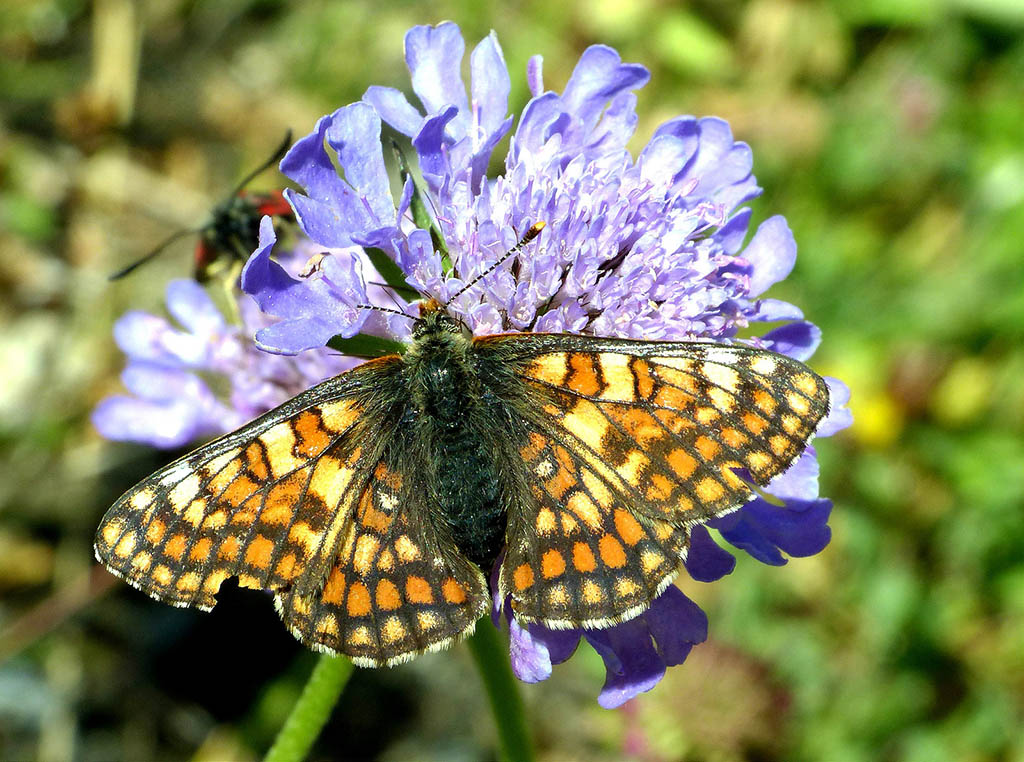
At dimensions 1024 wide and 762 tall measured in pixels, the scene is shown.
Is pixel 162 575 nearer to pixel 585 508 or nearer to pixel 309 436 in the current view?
pixel 309 436

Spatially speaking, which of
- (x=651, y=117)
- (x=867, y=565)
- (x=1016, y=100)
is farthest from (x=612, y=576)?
(x=1016, y=100)

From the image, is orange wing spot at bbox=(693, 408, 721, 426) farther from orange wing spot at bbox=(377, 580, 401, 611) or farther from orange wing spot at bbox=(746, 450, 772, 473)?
orange wing spot at bbox=(377, 580, 401, 611)

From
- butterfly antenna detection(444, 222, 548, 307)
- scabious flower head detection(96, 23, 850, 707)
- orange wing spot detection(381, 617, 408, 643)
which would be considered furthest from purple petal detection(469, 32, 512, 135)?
orange wing spot detection(381, 617, 408, 643)

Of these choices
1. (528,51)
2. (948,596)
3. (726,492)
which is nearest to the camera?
(726,492)

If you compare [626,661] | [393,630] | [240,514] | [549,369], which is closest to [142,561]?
[240,514]

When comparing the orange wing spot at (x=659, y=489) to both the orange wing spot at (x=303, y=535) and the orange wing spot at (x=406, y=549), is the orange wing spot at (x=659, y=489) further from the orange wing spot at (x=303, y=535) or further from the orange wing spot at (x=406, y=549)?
the orange wing spot at (x=303, y=535)

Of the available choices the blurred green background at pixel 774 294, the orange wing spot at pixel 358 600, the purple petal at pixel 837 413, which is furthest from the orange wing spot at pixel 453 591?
the blurred green background at pixel 774 294

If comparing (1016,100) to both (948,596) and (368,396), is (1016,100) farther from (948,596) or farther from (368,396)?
(368,396)
